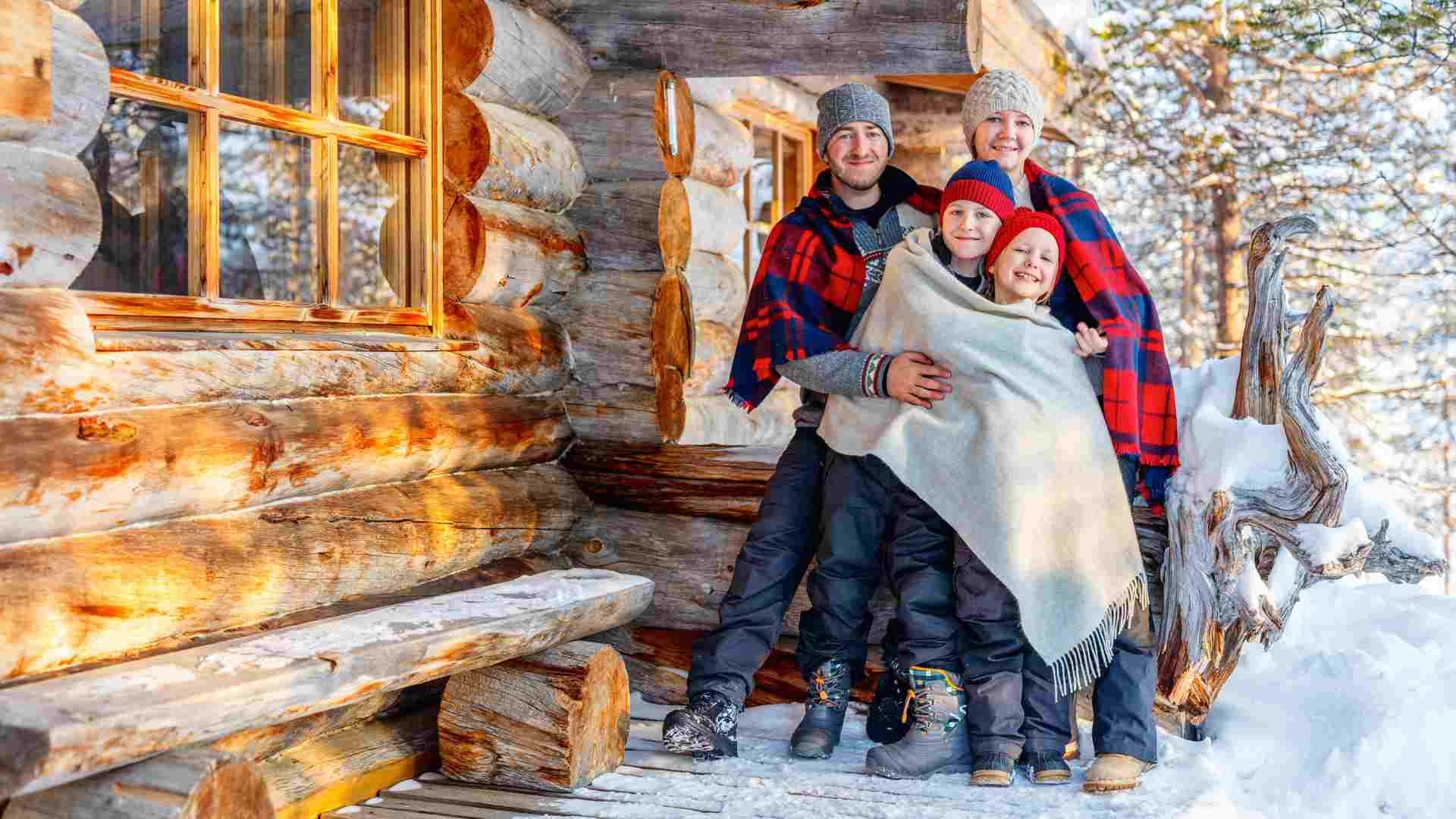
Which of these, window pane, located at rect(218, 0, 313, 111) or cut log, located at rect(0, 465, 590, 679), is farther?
window pane, located at rect(218, 0, 313, 111)

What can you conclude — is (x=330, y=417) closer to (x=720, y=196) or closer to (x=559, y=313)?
(x=559, y=313)

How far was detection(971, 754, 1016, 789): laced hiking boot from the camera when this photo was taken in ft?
10.6

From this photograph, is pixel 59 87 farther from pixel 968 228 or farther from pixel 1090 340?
pixel 1090 340

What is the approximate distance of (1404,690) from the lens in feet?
11.9

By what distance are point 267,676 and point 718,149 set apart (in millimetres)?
3243

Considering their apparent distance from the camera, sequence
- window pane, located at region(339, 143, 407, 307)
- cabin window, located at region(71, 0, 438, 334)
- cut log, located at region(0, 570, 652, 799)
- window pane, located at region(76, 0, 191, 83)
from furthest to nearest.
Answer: window pane, located at region(339, 143, 407, 307) → cabin window, located at region(71, 0, 438, 334) → window pane, located at region(76, 0, 191, 83) → cut log, located at region(0, 570, 652, 799)

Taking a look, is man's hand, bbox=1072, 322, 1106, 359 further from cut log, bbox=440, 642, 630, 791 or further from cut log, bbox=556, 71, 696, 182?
cut log, bbox=556, 71, 696, 182

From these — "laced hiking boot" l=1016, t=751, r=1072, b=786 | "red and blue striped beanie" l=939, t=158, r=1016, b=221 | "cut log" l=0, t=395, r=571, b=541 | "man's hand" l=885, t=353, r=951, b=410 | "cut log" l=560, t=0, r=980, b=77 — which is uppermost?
"cut log" l=560, t=0, r=980, b=77

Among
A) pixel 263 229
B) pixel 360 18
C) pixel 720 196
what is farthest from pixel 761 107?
pixel 263 229

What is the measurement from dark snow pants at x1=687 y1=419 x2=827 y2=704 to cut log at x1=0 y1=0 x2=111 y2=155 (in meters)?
1.99

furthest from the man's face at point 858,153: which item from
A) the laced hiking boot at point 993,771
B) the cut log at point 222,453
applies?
the laced hiking boot at point 993,771

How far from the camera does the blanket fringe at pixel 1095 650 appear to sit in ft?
10.6

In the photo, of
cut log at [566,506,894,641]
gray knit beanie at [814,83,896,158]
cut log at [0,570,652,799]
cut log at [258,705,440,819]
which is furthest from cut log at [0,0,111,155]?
cut log at [566,506,894,641]

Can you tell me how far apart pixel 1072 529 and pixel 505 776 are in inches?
62.2
